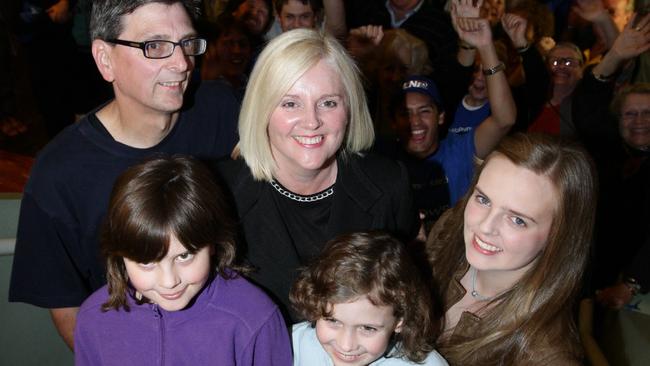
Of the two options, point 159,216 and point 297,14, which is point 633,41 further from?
point 159,216

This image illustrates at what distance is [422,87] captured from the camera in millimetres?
3154

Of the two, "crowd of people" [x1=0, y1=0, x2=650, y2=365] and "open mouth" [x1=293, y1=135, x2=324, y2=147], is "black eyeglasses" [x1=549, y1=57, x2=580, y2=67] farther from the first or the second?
"open mouth" [x1=293, y1=135, x2=324, y2=147]

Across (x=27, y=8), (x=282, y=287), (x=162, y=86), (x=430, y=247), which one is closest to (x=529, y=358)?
(x=430, y=247)

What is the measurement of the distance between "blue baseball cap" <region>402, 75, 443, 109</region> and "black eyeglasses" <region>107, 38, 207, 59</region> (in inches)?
56.1

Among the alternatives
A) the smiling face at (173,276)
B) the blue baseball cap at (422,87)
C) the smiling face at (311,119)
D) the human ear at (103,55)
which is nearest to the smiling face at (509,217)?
the smiling face at (311,119)

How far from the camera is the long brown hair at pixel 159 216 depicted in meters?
1.63

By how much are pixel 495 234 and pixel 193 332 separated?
91 centimetres

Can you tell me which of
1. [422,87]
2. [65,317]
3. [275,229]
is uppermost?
[422,87]

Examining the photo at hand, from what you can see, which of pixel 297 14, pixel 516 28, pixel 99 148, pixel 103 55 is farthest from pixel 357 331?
pixel 516 28

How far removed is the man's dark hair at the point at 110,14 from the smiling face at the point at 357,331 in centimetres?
109

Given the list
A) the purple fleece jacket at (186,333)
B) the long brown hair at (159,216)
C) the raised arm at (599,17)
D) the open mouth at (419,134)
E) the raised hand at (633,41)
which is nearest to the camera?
the long brown hair at (159,216)

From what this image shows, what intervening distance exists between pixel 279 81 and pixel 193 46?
0.39 m

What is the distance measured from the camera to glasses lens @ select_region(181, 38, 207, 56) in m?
1.98

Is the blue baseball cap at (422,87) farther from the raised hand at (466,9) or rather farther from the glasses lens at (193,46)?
the glasses lens at (193,46)
